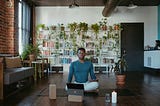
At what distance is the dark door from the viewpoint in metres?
12.5

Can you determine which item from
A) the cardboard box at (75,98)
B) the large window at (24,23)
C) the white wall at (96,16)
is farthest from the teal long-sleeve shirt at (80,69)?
the white wall at (96,16)

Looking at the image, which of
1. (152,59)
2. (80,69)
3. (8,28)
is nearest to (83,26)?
(152,59)

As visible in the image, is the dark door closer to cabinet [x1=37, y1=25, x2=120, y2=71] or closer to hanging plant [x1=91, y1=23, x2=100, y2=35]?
cabinet [x1=37, y1=25, x2=120, y2=71]

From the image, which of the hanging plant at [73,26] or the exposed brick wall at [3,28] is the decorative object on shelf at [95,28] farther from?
the exposed brick wall at [3,28]

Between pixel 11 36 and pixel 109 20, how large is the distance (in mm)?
5500

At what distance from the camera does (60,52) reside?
12.4 metres

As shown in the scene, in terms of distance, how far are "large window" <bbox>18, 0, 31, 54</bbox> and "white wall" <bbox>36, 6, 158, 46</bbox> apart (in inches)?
34.0

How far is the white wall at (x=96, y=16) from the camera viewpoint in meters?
12.4

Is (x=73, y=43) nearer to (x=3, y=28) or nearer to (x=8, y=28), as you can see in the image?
(x=8, y=28)

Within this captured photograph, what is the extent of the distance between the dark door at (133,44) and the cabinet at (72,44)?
0.46 m

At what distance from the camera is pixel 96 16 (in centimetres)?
1245

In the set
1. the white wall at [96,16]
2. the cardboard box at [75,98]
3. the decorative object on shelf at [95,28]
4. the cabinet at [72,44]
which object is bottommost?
the cardboard box at [75,98]

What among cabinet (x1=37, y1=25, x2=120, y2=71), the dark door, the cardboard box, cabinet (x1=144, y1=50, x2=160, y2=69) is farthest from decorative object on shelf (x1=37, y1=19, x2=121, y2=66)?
the cardboard box

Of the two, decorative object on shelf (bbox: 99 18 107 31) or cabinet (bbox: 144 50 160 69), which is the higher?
decorative object on shelf (bbox: 99 18 107 31)
